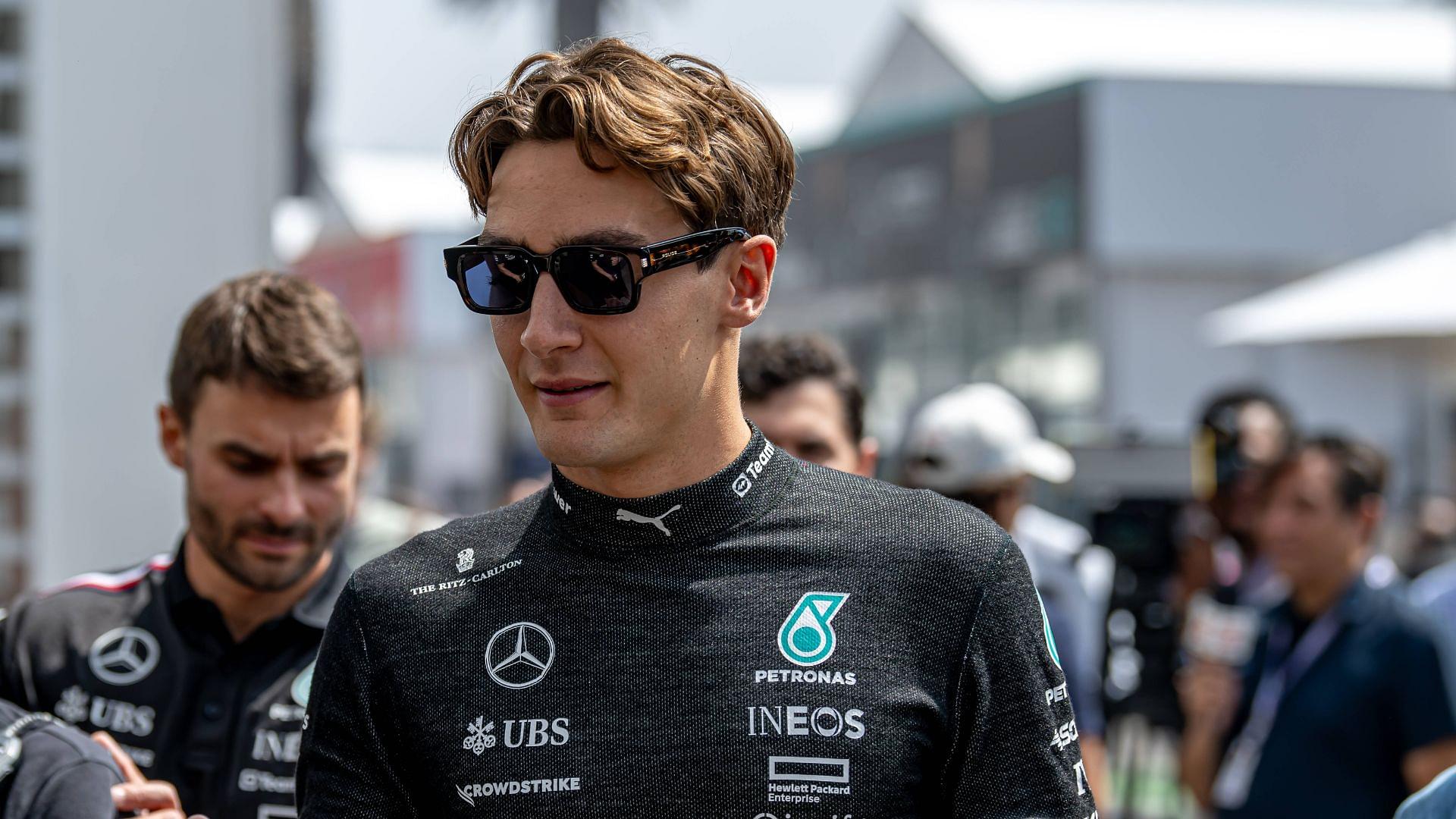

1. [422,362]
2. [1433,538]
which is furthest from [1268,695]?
[422,362]

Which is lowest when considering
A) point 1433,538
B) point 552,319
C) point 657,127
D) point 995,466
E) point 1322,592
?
point 1433,538

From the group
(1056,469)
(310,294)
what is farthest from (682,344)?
(1056,469)

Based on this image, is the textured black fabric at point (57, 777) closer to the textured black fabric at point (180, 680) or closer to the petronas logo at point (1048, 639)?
the textured black fabric at point (180, 680)

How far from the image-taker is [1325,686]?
4.05 meters

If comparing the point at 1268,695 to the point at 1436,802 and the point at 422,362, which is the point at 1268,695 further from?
the point at 422,362

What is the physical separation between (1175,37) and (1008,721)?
1454cm

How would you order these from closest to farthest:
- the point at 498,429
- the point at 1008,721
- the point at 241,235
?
the point at 1008,721
the point at 241,235
the point at 498,429

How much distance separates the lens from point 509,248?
1.61 m

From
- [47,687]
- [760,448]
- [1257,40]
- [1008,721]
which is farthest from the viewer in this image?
[1257,40]

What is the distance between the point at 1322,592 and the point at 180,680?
300 cm

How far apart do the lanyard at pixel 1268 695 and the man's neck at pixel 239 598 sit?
2627 millimetres

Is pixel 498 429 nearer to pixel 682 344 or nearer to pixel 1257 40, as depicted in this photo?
pixel 1257 40

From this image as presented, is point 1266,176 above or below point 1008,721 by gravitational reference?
above

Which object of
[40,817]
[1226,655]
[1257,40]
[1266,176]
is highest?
[1257,40]
